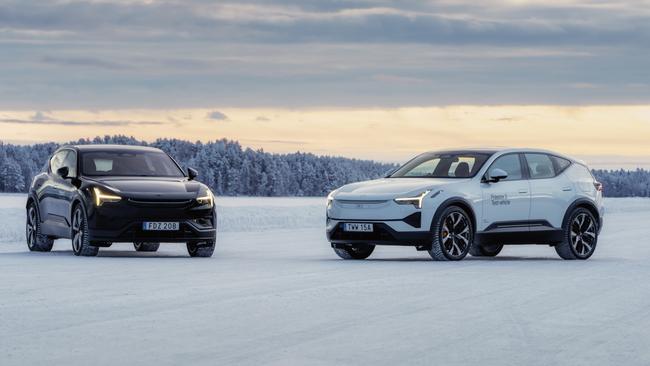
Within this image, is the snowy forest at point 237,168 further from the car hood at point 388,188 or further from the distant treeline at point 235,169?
the car hood at point 388,188

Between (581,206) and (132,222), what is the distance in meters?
7.00

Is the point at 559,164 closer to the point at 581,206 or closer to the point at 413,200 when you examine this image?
the point at 581,206

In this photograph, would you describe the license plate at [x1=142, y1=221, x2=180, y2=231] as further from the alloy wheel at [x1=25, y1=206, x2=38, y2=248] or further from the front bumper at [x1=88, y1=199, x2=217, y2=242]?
the alloy wheel at [x1=25, y1=206, x2=38, y2=248]

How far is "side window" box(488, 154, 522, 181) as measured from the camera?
19198 mm

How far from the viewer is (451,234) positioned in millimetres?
18062

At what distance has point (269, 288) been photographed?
1326 cm

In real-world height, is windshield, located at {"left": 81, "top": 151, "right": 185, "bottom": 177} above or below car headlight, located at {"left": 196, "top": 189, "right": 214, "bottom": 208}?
above

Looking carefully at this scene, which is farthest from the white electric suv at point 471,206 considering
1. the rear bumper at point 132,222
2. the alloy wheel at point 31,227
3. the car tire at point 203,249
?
the alloy wheel at point 31,227

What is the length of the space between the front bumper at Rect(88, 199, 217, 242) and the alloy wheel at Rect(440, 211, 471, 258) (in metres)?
3.77

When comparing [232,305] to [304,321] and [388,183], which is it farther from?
[388,183]

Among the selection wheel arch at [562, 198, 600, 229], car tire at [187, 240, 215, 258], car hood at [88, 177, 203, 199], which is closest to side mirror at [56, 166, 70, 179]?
car hood at [88, 177, 203, 199]

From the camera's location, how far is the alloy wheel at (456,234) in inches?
709

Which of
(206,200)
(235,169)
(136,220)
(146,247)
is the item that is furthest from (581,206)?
(235,169)

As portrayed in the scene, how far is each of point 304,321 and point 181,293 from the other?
2614mm
